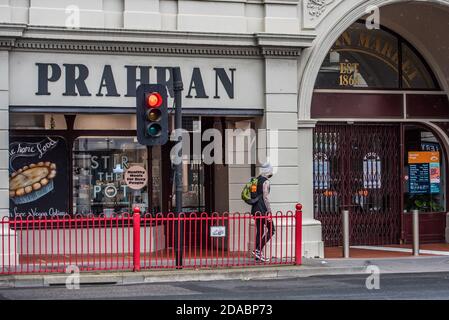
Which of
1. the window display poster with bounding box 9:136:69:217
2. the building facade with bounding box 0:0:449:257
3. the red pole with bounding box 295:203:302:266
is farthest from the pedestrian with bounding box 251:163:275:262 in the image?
the window display poster with bounding box 9:136:69:217

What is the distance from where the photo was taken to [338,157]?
18.4 meters

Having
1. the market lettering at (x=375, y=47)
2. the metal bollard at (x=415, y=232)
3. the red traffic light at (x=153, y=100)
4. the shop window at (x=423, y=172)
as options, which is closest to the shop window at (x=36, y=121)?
the red traffic light at (x=153, y=100)

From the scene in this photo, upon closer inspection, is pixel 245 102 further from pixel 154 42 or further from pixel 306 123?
pixel 154 42

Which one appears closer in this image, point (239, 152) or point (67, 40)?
point (67, 40)

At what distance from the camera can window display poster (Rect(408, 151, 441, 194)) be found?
19422 mm

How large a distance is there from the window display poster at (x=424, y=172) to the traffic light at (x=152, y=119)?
7.88m

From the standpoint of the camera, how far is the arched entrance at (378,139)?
18344mm

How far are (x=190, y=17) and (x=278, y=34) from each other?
184 centimetres

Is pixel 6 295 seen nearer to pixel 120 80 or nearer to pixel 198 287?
pixel 198 287

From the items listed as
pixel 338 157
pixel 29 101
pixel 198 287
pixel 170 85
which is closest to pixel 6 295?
pixel 198 287

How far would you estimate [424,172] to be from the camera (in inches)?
770

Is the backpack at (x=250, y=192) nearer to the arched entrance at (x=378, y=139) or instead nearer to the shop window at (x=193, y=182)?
the arched entrance at (x=378, y=139)

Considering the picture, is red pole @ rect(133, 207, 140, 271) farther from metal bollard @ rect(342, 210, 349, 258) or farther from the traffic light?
metal bollard @ rect(342, 210, 349, 258)

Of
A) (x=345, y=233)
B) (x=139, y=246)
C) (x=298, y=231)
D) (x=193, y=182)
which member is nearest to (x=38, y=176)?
(x=139, y=246)
